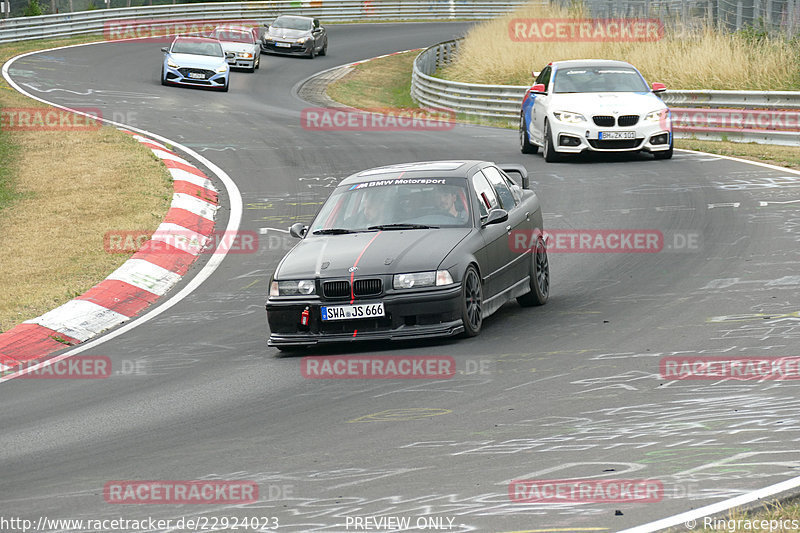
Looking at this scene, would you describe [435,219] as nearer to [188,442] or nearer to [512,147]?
[188,442]

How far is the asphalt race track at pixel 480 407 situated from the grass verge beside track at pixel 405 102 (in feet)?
1.25

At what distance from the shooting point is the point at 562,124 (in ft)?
66.4

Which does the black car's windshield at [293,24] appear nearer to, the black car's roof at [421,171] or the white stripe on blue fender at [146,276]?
the white stripe on blue fender at [146,276]

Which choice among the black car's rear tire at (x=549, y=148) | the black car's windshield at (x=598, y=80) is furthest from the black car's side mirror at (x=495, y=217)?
the black car's windshield at (x=598, y=80)

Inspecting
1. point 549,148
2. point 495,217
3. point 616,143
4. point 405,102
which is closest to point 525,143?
point 549,148

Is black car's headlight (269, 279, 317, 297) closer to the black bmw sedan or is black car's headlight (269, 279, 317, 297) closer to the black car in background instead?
the black bmw sedan

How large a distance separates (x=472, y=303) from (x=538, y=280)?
154 centimetres

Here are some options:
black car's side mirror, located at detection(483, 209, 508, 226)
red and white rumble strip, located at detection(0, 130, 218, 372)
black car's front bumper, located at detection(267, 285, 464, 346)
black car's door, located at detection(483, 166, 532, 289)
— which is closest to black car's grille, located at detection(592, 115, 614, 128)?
red and white rumble strip, located at detection(0, 130, 218, 372)

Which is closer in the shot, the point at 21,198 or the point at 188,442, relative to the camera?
the point at 188,442

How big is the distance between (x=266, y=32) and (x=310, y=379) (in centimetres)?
3924

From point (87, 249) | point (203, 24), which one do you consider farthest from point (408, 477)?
point (203, 24)

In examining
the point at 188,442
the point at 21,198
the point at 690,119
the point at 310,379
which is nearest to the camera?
the point at 188,442

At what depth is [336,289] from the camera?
31.1 ft

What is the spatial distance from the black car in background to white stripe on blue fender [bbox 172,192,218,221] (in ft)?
94.9
